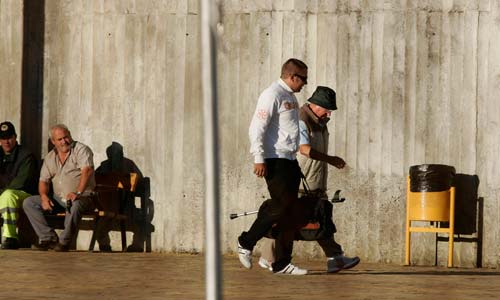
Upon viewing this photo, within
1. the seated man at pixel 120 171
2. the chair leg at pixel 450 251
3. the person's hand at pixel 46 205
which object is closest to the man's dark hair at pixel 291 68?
the chair leg at pixel 450 251

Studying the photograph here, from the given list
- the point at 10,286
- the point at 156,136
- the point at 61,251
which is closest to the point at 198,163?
the point at 156,136

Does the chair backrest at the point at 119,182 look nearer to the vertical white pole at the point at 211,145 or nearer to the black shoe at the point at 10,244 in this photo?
the black shoe at the point at 10,244

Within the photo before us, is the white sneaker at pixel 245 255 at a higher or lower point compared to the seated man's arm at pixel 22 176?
lower

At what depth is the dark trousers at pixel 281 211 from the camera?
45.4 feet

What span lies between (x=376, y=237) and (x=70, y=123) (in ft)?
11.7

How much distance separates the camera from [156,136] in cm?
1742

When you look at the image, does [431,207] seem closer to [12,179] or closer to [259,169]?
[259,169]

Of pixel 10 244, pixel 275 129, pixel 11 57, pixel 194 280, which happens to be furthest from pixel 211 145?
pixel 11 57

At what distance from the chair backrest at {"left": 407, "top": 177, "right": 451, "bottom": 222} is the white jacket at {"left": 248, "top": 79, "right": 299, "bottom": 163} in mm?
2534

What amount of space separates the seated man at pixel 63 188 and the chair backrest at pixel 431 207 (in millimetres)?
3353

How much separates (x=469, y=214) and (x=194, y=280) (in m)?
3.52

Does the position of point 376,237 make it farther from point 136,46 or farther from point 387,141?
point 136,46

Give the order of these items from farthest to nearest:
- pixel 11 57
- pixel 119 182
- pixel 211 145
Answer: pixel 11 57
pixel 119 182
pixel 211 145

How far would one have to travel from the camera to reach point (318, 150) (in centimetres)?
1434
